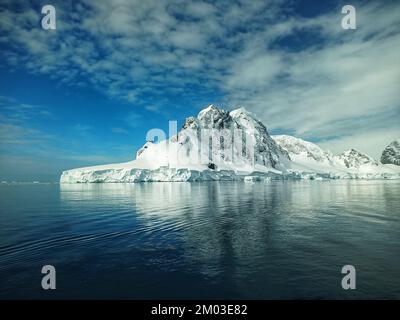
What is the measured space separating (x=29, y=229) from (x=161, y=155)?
495ft

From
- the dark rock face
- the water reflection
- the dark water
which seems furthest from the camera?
the dark rock face

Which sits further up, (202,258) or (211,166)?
(211,166)

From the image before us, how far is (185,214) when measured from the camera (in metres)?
30.6

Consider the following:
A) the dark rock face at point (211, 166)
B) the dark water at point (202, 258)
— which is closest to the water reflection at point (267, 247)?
the dark water at point (202, 258)

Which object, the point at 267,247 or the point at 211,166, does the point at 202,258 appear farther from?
the point at 211,166

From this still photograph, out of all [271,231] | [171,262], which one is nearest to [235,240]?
[271,231]

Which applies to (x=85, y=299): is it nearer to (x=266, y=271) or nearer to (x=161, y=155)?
(x=266, y=271)

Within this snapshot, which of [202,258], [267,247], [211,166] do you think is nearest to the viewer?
[202,258]

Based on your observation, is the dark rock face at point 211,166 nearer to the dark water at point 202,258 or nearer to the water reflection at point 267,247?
the water reflection at point 267,247

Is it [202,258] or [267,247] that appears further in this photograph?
[267,247]

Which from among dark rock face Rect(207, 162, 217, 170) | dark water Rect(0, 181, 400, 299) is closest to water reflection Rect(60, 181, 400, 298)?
dark water Rect(0, 181, 400, 299)

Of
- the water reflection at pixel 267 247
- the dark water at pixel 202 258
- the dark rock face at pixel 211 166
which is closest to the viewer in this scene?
the dark water at pixel 202 258

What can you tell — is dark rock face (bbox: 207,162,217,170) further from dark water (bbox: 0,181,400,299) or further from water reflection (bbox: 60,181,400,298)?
dark water (bbox: 0,181,400,299)

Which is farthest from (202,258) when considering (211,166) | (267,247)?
(211,166)
